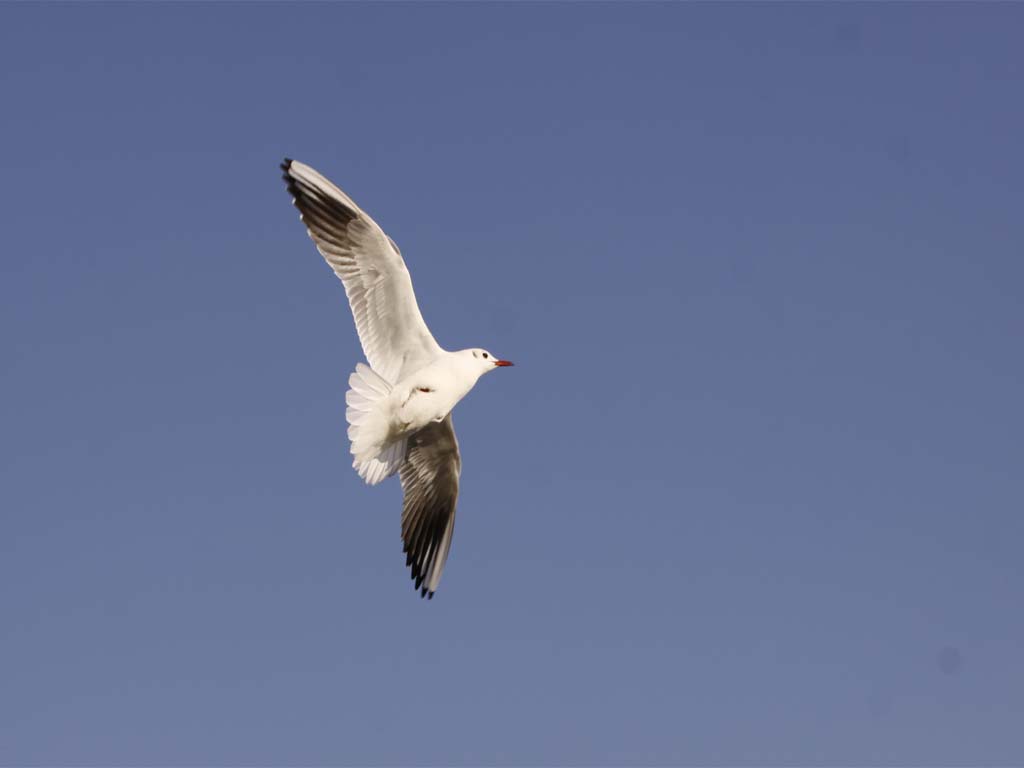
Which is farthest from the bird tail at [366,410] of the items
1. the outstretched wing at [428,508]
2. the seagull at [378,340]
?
the outstretched wing at [428,508]

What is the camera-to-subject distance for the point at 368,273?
11.0 meters

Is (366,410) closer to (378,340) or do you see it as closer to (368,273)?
(378,340)

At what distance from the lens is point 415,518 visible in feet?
40.6

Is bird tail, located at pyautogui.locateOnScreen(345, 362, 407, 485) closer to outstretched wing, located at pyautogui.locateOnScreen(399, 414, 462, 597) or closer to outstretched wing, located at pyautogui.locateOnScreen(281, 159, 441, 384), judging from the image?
outstretched wing, located at pyautogui.locateOnScreen(281, 159, 441, 384)

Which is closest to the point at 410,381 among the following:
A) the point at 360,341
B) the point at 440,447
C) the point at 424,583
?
the point at 360,341

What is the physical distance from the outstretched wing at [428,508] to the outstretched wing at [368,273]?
4.18ft

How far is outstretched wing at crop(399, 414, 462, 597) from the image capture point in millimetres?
12242

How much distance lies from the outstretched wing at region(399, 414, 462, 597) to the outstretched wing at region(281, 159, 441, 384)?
1275 millimetres

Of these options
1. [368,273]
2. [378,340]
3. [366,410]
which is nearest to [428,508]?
[366,410]

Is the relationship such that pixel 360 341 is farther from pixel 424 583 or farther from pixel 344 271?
pixel 424 583

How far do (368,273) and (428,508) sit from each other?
2.46 meters

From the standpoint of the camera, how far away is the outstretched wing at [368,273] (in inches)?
431

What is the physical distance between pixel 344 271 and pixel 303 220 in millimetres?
531

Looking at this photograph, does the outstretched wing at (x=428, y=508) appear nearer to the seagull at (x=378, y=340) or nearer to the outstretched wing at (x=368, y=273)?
the seagull at (x=378, y=340)
